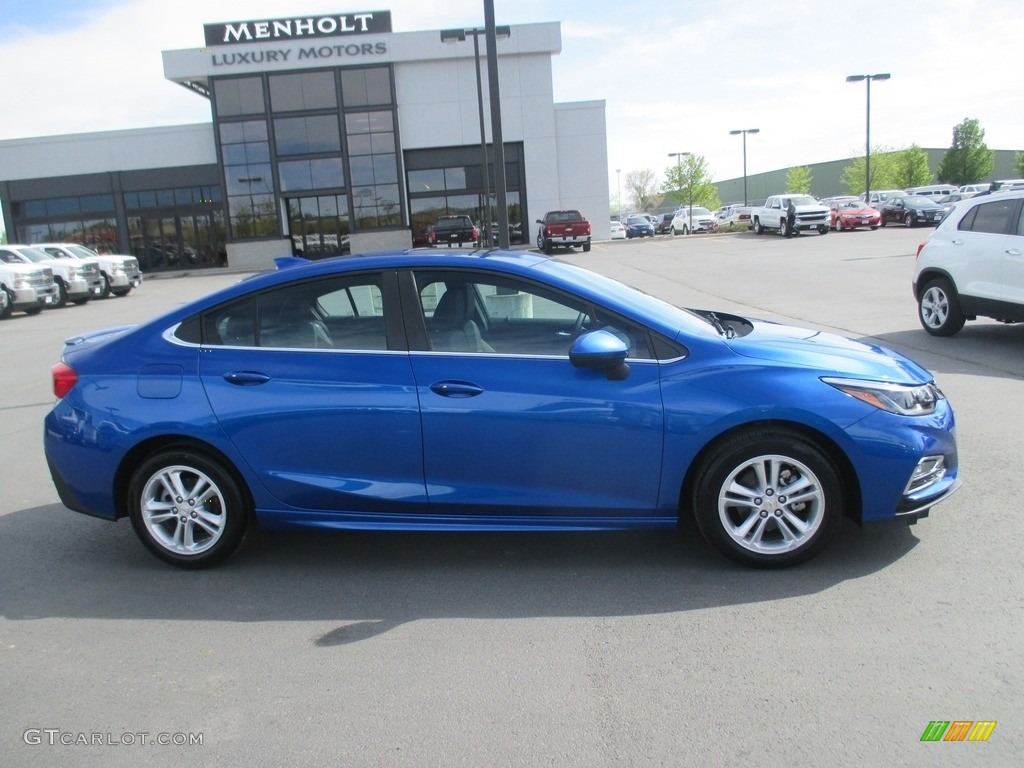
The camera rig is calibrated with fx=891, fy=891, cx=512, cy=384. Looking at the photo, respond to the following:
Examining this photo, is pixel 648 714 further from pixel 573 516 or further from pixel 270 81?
pixel 270 81

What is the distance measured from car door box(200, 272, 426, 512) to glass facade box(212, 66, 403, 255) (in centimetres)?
3881

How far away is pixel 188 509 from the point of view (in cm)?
468

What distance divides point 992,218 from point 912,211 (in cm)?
3460

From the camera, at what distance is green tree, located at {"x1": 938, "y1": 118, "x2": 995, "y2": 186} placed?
73.4 m

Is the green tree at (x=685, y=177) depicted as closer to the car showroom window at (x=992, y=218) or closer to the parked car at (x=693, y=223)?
the parked car at (x=693, y=223)

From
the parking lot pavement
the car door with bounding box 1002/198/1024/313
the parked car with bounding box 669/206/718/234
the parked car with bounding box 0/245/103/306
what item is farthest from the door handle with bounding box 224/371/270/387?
the parked car with bounding box 669/206/718/234

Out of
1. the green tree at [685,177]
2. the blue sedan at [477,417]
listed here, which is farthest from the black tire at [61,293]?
the green tree at [685,177]

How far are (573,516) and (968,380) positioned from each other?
5789mm

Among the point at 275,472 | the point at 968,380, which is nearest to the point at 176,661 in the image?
the point at 275,472

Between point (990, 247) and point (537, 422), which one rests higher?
point (990, 247)
